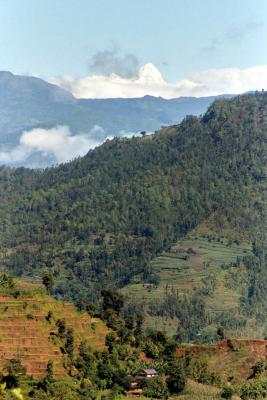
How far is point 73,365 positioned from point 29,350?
484 centimetres

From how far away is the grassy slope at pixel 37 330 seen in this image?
282 feet

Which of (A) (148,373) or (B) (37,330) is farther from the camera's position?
(B) (37,330)

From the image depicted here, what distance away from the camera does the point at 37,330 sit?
294ft

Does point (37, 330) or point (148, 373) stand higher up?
point (37, 330)

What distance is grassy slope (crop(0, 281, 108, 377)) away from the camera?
8581 cm

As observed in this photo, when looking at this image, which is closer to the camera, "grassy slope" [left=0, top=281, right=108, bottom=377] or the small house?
"grassy slope" [left=0, top=281, right=108, bottom=377]

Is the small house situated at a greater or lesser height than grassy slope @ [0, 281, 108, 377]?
lesser

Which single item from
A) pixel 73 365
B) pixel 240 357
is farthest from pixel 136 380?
pixel 240 357

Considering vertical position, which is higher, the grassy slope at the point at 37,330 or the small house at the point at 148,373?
the grassy slope at the point at 37,330

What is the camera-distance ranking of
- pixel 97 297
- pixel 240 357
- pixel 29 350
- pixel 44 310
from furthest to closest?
pixel 97 297 < pixel 240 357 < pixel 44 310 < pixel 29 350

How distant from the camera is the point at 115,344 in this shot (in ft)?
315

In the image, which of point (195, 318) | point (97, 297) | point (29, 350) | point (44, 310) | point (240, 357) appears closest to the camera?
point (29, 350)

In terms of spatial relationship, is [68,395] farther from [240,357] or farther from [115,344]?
[240,357]

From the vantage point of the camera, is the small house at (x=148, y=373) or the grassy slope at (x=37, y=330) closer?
the grassy slope at (x=37, y=330)
